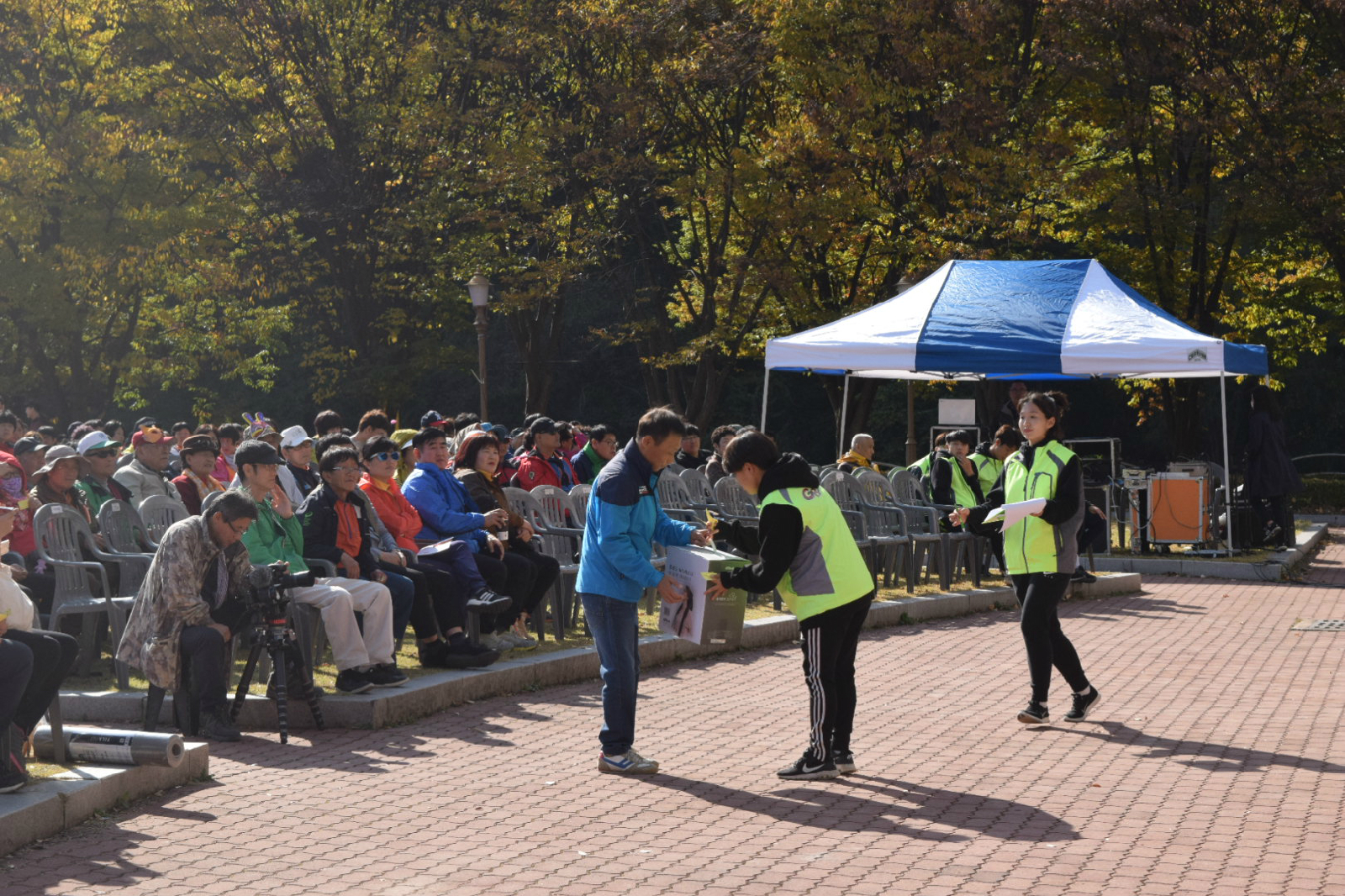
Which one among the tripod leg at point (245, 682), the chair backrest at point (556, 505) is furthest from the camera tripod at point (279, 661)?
the chair backrest at point (556, 505)

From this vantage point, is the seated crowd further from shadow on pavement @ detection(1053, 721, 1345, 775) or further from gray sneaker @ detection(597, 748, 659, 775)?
shadow on pavement @ detection(1053, 721, 1345, 775)

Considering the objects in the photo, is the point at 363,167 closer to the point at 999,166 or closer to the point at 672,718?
the point at 999,166

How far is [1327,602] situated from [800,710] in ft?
28.0

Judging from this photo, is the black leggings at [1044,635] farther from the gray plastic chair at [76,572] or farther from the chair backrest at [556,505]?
the gray plastic chair at [76,572]

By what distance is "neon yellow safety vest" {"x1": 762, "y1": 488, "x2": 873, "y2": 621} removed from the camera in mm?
7270

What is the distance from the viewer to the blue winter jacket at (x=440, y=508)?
10.6 meters

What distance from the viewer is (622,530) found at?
7387mm

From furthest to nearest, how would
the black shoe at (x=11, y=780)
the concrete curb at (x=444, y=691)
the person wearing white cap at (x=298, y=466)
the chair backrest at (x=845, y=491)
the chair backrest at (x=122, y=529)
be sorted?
the chair backrest at (x=845, y=491) < the person wearing white cap at (x=298, y=466) < the chair backrest at (x=122, y=529) < the concrete curb at (x=444, y=691) < the black shoe at (x=11, y=780)

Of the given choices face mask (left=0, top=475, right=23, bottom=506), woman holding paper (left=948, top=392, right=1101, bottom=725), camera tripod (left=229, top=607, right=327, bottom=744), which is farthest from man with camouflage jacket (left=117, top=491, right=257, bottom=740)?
woman holding paper (left=948, top=392, right=1101, bottom=725)

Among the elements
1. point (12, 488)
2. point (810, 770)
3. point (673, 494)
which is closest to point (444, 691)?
point (810, 770)

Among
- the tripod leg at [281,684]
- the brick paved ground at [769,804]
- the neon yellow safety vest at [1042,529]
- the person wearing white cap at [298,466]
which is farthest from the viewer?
the person wearing white cap at [298,466]

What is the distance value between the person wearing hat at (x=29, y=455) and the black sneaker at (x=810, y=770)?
8.00 meters

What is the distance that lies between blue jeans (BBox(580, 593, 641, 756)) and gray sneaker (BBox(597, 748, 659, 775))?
34mm

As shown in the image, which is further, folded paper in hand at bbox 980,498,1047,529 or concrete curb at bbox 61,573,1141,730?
folded paper in hand at bbox 980,498,1047,529
